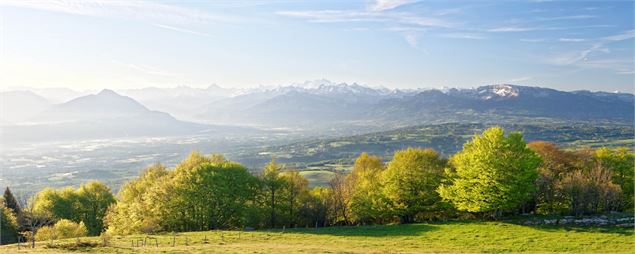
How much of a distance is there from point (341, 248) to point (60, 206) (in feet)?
211

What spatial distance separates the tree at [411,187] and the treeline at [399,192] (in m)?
0.17

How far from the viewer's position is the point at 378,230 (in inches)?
2479

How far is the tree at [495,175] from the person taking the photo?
208ft

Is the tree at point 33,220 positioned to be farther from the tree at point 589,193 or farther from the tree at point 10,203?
the tree at point 589,193

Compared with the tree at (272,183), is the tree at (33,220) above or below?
below

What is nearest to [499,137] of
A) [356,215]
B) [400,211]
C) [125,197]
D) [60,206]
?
→ [400,211]

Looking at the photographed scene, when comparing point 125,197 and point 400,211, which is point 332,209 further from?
point 125,197

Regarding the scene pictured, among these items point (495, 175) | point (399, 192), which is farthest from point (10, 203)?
point (495, 175)

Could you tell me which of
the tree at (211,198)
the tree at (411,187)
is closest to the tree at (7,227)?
the tree at (211,198)

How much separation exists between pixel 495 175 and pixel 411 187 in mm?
13967

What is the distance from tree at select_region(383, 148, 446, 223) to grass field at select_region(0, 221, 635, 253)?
25.8 ft

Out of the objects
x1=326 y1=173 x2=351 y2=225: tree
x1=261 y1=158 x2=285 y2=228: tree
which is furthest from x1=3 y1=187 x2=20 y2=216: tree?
x1=326 y1=173 x2=351 y2=225: tree

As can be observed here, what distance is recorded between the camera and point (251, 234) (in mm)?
58938

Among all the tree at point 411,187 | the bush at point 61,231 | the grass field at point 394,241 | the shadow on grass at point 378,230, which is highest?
the tree at point 411,187
